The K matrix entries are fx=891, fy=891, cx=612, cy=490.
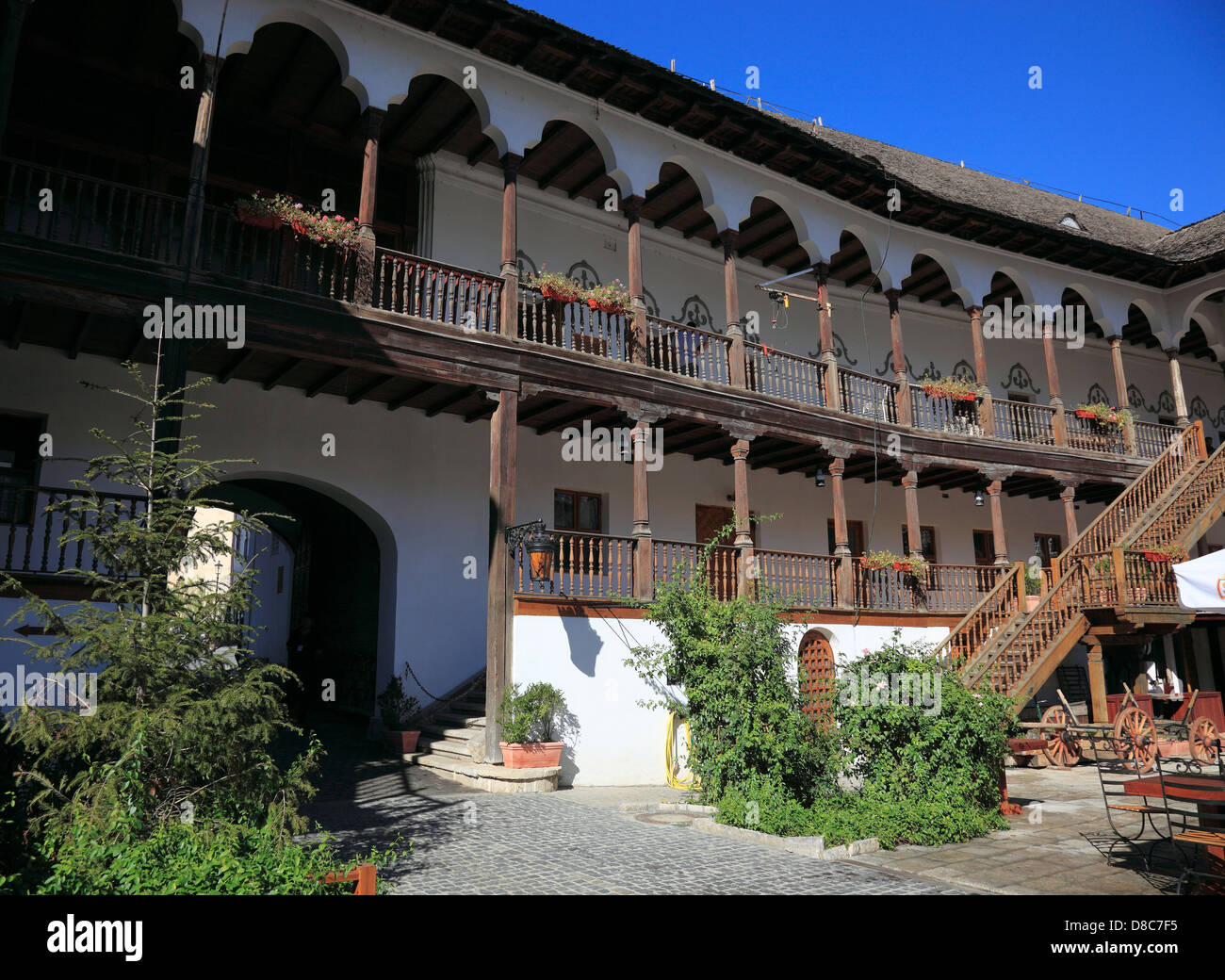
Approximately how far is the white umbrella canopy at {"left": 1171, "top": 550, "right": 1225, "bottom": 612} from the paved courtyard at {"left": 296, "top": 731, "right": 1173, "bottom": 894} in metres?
2.64

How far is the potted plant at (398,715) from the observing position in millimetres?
11898

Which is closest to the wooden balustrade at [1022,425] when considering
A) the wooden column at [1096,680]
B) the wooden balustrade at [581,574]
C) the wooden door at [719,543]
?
the wooden column at [1096,680]

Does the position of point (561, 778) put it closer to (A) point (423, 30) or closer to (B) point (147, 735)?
(B) point (147, 735)

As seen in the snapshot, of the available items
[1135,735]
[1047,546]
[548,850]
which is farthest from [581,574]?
[1047,546]

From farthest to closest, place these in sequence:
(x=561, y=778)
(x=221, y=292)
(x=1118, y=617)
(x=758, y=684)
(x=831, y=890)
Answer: (x=1118, y=617), (x=561, y=778), (x=221, y=292), (x=758, y=684), (x=831, y=890)

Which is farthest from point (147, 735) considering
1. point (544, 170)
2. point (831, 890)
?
point (544, 170)

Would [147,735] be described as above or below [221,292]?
→ below

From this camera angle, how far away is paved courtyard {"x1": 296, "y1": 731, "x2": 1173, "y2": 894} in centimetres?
608

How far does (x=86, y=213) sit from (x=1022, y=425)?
1673 centimetres

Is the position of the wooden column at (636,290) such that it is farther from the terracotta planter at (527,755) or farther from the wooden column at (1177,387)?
the wooden column at (1177,387)

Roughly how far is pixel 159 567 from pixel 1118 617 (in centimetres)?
1406

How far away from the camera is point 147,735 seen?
5.05 m

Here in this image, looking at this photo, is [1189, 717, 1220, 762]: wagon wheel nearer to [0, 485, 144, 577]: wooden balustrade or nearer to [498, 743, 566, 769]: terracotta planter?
[498, 743, 566, 769]: terracotta planter

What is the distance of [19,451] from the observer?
10.9 metres
